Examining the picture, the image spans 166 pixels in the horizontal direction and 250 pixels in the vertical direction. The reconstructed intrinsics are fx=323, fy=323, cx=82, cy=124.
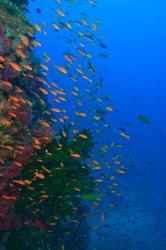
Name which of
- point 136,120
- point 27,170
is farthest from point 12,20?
point 136,120

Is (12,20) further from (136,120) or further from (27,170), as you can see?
(136,120)

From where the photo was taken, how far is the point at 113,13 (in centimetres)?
17462

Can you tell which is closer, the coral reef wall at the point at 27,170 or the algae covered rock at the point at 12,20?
the coral reef wall at the point at 27,170

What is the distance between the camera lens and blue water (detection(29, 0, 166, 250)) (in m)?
18.5

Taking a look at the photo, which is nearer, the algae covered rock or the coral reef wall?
the coral reef wall

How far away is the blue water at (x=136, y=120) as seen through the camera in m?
18.5

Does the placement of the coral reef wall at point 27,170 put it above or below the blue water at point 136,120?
above

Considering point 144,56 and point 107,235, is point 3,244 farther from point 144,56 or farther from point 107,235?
point 144,56

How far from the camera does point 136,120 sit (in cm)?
7938

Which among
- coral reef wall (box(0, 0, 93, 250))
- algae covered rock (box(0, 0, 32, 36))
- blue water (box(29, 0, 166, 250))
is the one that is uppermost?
algae covered rock (box(0, 0, 32, 36))

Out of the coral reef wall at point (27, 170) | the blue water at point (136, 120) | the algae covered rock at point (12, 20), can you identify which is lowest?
the blue water at point (136, 120)

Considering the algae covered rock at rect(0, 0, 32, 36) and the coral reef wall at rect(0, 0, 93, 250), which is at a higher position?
the algae covered rock at rect(0, 0, 32, 36)

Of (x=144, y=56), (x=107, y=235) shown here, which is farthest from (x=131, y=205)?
(x=144, y=56)

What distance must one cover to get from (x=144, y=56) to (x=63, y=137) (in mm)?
157125
